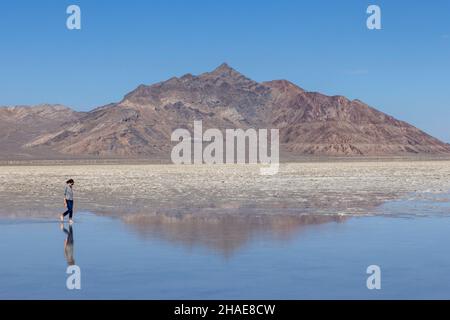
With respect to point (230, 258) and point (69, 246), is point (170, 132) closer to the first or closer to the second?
point (69, 246)

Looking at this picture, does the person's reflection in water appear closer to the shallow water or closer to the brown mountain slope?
the shallow water

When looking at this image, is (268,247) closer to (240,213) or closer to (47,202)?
(240,213)

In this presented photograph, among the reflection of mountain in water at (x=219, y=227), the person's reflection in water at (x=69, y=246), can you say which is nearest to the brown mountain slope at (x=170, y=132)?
the reflection of mountain in water at (x=219, y=227)

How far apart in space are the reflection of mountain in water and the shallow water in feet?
0.07

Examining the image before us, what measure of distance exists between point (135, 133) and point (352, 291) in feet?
482

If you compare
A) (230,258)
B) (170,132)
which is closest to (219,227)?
(230,258)

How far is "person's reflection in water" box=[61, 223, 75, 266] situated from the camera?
11047 millimetres

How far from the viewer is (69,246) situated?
41.2ft

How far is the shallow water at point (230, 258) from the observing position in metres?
8.77

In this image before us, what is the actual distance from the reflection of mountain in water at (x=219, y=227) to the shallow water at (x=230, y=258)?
2cm

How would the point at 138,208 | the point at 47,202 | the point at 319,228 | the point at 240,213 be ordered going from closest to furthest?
the point at 319,228 < the point at 240,213 < the point at 138,208 < the point at 47,202

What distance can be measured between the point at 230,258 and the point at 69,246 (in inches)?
125

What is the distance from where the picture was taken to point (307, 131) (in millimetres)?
179375
